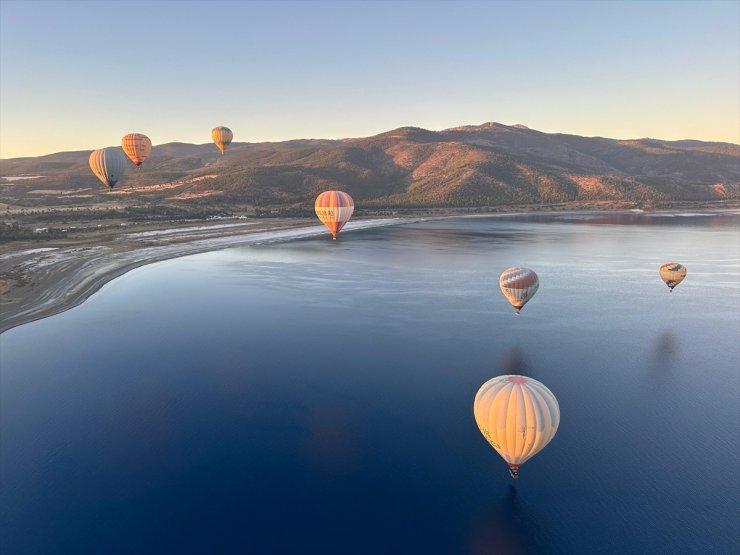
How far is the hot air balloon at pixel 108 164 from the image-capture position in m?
68.9

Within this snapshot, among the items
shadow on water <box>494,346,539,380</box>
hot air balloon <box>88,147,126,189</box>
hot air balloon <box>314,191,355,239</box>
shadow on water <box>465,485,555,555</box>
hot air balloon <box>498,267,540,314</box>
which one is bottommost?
shadow on water <box>494,346,539,380</box>

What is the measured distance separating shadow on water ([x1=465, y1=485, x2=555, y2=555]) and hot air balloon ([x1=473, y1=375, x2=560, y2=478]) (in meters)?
1.54

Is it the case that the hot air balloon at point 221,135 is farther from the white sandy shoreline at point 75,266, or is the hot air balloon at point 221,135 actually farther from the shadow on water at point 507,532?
the shadow on water at point 507,532

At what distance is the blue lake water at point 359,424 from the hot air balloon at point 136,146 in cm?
3692

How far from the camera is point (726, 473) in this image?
19266mm

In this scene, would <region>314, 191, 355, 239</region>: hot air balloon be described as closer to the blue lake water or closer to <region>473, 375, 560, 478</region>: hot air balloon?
the blue lake water

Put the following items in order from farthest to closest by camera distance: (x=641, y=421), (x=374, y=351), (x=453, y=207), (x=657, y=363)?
(x=453, y=207) < (x=374, y=351) < (x=657, y=363) < (x=641, y=421)

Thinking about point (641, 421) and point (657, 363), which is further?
point (657, 363)

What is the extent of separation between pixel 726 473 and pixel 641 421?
464cm

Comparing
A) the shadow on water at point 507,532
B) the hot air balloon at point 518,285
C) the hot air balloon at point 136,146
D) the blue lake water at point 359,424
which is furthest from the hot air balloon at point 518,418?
the hot air balloon at point 136,146

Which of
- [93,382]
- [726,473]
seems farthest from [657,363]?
[93,382]

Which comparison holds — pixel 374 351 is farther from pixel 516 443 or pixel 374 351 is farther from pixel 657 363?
pixel 657 363

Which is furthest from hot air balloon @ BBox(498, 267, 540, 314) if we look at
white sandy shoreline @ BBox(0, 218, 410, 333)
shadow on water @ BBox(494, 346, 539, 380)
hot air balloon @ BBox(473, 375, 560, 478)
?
white sandy shoreline @ BBox(0, 218, 410, 333)

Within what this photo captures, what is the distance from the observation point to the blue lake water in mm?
16312
